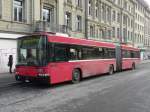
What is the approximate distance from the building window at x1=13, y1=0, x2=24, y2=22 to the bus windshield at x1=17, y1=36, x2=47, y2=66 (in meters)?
10.5

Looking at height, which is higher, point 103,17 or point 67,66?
point 103,17

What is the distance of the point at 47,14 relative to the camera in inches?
1143

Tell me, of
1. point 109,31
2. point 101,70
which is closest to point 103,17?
point 109,31

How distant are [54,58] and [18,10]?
39.8 ft

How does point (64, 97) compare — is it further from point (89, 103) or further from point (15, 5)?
point (15, 5)

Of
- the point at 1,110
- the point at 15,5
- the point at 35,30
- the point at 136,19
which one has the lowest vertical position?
the point at 1,110

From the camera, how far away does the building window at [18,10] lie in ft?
78.5

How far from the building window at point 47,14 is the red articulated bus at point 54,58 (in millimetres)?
11313

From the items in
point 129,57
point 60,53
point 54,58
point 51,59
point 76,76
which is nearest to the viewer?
point 51,59

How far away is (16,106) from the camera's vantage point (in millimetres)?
Result: 8922

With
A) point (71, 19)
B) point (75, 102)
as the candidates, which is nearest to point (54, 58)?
point (75, 102)

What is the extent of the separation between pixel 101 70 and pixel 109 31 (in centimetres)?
2860

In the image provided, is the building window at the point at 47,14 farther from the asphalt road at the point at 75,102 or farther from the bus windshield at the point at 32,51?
the asphalt road at the point at 75,102

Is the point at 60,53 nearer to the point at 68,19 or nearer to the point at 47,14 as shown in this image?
the point at 47,14
